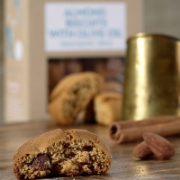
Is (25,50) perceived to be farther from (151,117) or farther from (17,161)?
(17,161)

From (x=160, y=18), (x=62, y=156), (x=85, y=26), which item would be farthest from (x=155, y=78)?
(x=160, y=18)

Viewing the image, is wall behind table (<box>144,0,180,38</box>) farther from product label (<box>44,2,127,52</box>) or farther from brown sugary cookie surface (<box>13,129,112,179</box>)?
brown sugary cookie surface (<box>13,129,112,179</box>)

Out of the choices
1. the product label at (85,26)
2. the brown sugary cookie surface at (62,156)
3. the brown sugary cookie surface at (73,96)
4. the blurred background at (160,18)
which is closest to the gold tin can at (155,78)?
the brown sugary cookie surface at (73,96)

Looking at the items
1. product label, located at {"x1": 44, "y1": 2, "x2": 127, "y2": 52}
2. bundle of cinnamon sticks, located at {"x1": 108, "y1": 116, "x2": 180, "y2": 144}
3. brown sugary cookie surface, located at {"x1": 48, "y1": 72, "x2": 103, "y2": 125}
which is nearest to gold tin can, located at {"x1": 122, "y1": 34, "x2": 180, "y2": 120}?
bundle of cinnamon sticks, located at {"x1": 108, "y1": 116, "x2": 180, "y2": 144}

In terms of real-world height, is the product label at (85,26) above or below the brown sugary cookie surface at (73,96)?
above

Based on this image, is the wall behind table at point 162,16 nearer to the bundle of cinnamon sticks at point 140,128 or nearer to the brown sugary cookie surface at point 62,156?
the bundle of cinnamon sticks at point 140,128

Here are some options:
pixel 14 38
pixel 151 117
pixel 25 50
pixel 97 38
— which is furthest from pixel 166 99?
pixel 14 38

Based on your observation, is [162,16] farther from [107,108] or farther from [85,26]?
[107,108]
